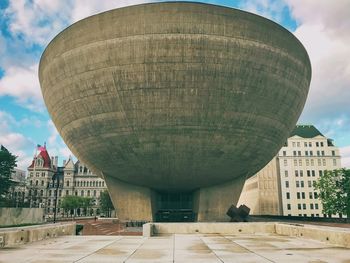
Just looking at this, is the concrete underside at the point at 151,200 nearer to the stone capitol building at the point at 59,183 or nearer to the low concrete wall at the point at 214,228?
the low concrete wall at the point at 214,228

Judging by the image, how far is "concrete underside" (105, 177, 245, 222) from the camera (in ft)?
121

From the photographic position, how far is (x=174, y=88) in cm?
2858

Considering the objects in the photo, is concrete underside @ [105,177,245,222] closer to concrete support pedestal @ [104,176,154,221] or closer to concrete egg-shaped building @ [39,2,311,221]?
concrete support pedestal @ [104,176,154,221]

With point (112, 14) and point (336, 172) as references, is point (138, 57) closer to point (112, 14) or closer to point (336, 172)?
point (112, 14)

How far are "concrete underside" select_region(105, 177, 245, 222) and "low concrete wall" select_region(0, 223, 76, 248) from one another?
1555 cm

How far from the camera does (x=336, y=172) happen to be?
178 ft

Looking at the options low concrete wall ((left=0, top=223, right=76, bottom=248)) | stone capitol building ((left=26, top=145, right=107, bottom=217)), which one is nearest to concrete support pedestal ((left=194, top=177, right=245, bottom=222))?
low concrete wall ((left=0, top=223, right=76, bottom=248))

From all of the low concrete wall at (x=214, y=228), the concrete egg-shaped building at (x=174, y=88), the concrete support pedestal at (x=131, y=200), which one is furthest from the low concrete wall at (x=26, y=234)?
the concrete support pedestal at (x=131, y=200)

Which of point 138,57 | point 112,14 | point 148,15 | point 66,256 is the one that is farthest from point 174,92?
point 66,256

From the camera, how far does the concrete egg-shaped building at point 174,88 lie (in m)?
28.2

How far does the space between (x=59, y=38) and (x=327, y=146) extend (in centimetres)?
7533

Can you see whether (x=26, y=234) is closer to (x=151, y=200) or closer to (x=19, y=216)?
(x=19, y=216)

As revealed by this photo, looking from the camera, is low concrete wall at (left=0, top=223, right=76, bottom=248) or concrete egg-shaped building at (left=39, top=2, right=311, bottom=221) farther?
concrete egg-shaped building at (left=39, top=2, right=311, bottom=221)

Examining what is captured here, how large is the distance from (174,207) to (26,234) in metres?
27.3
